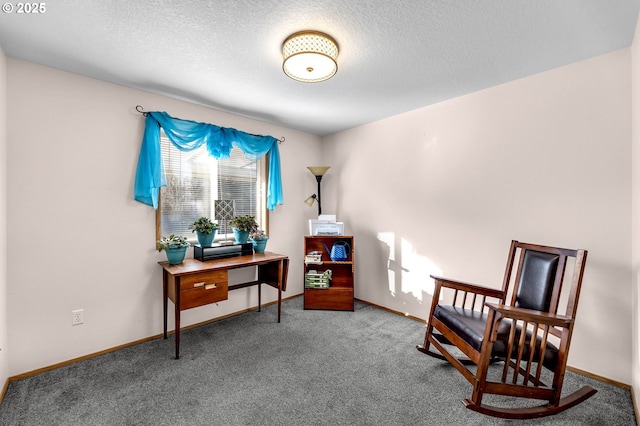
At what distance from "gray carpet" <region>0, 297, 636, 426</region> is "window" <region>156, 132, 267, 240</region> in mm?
1155

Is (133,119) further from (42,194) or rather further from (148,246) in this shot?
(148,246)

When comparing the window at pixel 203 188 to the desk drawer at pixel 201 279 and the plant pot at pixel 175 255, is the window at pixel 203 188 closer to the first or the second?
the plant pot at pixel 175 255

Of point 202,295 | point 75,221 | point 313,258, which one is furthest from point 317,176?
point 75,221

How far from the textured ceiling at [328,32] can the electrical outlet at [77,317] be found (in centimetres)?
191

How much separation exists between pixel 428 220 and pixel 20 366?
3594 mm

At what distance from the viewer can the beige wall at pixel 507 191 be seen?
196cm

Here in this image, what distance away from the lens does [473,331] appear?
1.75 metres

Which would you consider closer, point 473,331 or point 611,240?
point 473,331

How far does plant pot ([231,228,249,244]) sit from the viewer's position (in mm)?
3119

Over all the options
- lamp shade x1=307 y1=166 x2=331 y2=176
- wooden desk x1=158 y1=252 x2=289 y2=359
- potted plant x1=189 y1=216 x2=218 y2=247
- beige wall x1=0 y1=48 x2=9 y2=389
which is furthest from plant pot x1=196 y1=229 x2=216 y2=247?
lamp shade x1=307 y1=166 x2=331 y2=176

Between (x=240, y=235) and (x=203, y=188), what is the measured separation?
2.11 feet

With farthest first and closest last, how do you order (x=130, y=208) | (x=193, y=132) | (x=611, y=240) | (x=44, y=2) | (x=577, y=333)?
(x=193, y=132) < (x=130, y=208) < (x=577, y=333) < (x=611, y=240) < (x=44, y=2)

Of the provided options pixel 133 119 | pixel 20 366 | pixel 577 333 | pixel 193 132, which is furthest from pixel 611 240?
pixel 20 366

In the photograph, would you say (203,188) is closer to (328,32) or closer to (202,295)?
(202,295)
